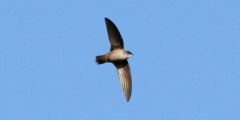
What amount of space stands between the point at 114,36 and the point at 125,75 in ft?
3.08

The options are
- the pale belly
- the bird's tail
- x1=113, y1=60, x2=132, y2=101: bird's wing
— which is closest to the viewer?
the bird's tail

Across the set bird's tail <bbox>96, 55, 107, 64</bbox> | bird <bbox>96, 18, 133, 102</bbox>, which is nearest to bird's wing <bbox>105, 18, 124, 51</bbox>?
bird <bbox>96, 18, 133, 102</bbox>

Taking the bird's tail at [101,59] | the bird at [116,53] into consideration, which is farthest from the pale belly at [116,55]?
the bird's tail at [101,59]

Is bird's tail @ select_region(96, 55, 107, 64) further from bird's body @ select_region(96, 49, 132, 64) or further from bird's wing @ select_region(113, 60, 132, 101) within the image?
bird's wing @ select_region(113, 60, 132, 101)

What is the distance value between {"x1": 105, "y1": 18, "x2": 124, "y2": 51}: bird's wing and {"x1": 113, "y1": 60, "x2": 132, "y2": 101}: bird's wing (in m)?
0.41

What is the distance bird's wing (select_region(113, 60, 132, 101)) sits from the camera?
15.8 m

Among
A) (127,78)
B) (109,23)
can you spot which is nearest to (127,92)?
(127,78)

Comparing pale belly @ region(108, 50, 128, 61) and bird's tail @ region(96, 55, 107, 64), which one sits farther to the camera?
pale belly @ region(108, 50, 128, 61)

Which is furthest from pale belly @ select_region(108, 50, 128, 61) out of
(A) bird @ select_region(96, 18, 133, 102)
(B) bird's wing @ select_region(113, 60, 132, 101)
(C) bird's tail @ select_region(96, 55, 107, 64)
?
(B) bird's wing @ select_region(113, 60, 132, 101)

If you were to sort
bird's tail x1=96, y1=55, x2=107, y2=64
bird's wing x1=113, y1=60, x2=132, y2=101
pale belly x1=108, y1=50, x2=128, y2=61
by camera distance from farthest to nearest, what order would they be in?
bird's wing x1=113, y1=60, x2=132, y2=101
pale belly x1=108, y1=50, x2=128, y2=61
bird's tail x1=96, y1=55, x2=107, y2=64

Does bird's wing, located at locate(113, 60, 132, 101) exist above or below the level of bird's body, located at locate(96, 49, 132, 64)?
below

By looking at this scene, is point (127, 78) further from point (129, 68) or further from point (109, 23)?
point (109, 23)

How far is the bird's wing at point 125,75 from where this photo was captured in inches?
623

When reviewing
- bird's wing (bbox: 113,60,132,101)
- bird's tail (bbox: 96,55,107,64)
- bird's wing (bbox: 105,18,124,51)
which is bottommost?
bird's wing (bbox: 113,60,132,101)
